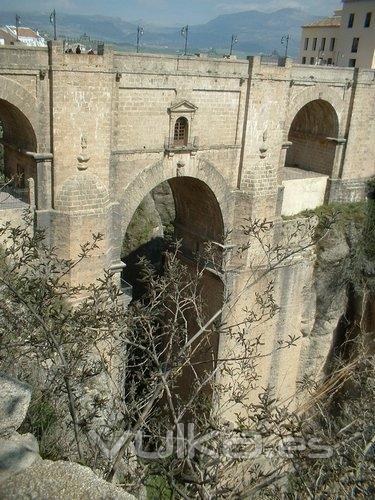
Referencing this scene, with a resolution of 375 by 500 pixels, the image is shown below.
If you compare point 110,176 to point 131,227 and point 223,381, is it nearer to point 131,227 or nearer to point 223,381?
point 223,381

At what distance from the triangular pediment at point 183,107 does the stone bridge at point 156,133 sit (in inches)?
1.4

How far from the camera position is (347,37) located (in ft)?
121

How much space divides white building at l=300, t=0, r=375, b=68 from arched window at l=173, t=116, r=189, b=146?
65.1 feet

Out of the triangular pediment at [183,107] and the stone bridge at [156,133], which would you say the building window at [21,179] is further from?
the triangular pediment at [183,107]

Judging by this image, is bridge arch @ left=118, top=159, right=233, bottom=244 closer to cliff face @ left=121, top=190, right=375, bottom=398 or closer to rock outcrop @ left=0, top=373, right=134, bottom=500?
cliff face @ left=121, top=190, right=375, bottom=398

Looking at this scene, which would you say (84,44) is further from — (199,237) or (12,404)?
(12,404)

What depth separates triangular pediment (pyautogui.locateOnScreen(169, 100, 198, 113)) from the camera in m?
13.6

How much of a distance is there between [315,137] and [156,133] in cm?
823

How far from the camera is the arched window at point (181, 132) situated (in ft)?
46.4

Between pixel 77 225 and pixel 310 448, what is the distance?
8065 millimetres

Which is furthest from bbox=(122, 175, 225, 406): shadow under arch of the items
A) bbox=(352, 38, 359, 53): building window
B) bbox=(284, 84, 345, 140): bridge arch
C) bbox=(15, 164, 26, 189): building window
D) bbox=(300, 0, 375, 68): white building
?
bbox=(352, 38, 359, 53): building window

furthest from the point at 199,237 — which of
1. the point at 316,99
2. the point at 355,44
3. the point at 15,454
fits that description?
the point at 355,44

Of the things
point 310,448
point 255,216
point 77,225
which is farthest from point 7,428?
point 255,216

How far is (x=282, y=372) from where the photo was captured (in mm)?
18516
